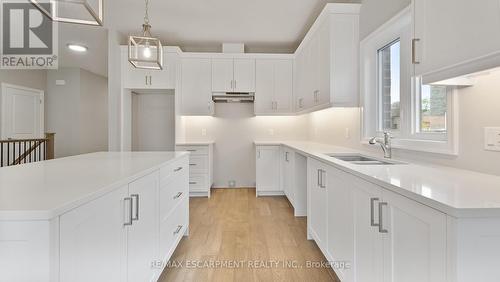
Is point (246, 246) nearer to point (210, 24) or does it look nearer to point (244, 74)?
point (244, 74)

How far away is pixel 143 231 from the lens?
4.73 ft

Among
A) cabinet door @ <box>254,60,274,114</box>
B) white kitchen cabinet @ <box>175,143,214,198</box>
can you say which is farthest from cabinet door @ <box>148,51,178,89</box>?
cabinet door @ <box>254,60,274,114</box>

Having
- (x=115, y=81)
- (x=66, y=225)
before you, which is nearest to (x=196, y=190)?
(x=115, y=81)

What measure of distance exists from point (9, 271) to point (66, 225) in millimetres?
171

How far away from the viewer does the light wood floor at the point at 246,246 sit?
6.46 feet

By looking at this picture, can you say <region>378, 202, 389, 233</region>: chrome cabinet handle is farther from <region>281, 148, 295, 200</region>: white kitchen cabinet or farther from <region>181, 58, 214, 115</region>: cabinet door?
<region>181, 58, 214, 115</region>: cabinet door

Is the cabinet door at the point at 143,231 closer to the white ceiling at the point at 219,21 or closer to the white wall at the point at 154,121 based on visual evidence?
the white ceiling at the point at 219,21

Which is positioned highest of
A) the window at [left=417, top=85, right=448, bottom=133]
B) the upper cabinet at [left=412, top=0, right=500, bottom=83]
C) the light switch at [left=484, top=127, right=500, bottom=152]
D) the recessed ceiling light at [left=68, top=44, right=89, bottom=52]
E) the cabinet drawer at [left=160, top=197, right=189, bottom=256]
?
the recessed ceiling light at [left=68, top=44, right=89, bottom=52]

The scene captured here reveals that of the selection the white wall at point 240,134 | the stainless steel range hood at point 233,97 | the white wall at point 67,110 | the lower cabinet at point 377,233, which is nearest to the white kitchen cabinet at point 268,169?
the white wall at point 240,134

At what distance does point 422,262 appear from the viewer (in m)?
0.92

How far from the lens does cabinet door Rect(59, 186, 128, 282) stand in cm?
82

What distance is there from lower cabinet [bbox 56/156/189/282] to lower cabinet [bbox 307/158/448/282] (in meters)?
1.19

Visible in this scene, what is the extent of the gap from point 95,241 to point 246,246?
1.67m

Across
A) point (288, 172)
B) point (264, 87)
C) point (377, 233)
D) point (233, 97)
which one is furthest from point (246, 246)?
point (264, 87)
